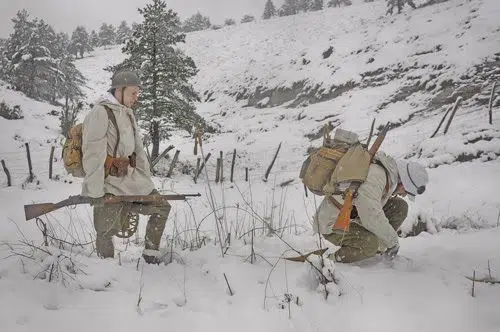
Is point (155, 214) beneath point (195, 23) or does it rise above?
beneath

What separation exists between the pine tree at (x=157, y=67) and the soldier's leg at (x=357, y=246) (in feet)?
42.6

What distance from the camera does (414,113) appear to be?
17.3 m

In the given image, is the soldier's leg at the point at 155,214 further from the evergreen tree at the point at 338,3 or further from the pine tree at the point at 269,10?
the pine tree at the point at 269,10

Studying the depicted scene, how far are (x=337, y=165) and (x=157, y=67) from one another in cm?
1379

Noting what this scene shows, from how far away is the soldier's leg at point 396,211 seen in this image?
3959 millimetres

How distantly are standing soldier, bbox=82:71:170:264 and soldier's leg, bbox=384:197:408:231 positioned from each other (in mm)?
2312

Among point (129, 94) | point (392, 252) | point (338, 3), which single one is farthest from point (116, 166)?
point (338, 3)

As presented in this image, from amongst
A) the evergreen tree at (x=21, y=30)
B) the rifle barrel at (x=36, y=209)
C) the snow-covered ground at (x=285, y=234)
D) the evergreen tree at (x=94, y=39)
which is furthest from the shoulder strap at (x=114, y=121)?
the evergreen tree at (x=94, y=39)

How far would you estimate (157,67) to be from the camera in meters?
15.6

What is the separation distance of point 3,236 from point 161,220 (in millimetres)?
3504

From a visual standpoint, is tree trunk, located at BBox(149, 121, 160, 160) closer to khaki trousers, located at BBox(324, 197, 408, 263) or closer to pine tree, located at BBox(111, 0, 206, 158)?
pine tree, located at BBox(111, 0, 206, 158)

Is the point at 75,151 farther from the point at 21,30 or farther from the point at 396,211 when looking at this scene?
the point at 21,30

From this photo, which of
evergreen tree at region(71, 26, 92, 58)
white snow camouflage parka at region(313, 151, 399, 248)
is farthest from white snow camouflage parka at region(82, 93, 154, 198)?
evergreen tree at region(71, 26, 92, 58)

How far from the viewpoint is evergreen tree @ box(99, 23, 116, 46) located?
2985 inches
